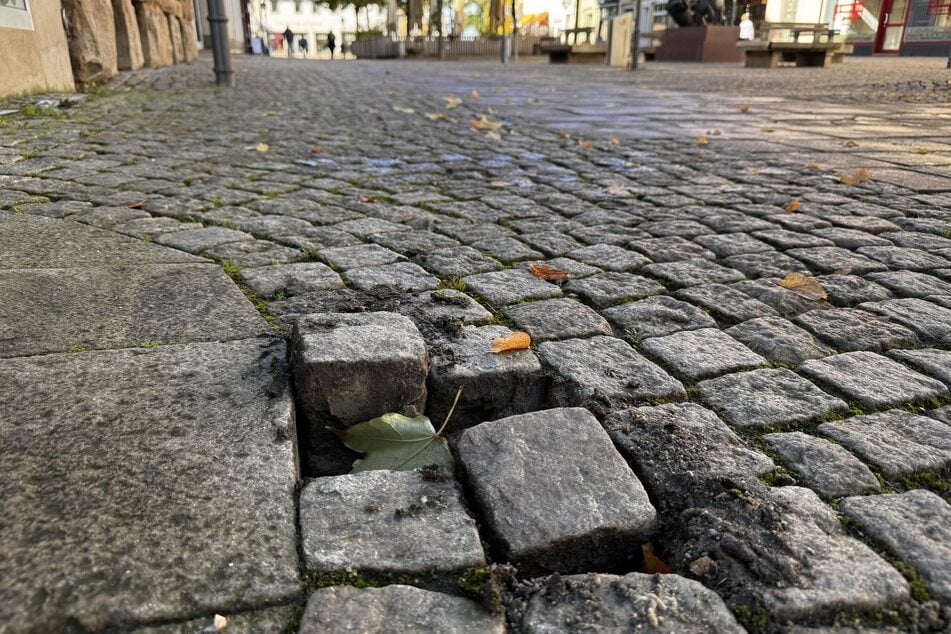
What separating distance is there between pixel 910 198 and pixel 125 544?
3979 millimetres

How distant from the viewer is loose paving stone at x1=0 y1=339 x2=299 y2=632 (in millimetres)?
1039

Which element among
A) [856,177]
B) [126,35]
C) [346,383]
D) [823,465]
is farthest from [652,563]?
[126,35]

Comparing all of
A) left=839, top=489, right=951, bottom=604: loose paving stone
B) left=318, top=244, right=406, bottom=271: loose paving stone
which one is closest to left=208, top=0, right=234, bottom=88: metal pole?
left=318, top=244, right=406, bottom=271: loose paving stone

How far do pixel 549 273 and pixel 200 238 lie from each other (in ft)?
4.58

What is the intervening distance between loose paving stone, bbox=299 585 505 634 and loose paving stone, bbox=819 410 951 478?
0.89m

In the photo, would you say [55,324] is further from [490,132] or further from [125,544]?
[490,132]

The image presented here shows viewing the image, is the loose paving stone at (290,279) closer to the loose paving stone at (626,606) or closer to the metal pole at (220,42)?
the loose paving stone at (626,606)

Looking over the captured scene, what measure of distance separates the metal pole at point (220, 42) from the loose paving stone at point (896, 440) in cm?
904

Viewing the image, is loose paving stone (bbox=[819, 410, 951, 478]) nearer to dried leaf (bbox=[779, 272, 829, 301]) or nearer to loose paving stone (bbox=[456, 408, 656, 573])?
loose paving stone (bbox=[456, 408, 656, 573])

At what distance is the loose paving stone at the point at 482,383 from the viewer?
5.67 feet

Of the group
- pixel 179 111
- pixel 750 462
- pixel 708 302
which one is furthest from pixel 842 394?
pixel 179 111

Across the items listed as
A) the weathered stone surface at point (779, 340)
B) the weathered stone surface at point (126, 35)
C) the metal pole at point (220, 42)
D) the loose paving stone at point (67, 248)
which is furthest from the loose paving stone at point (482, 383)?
the weathered stone surface at point (126, 35)

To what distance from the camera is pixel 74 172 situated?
13.1 ft

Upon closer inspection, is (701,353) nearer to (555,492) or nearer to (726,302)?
(726,302)
